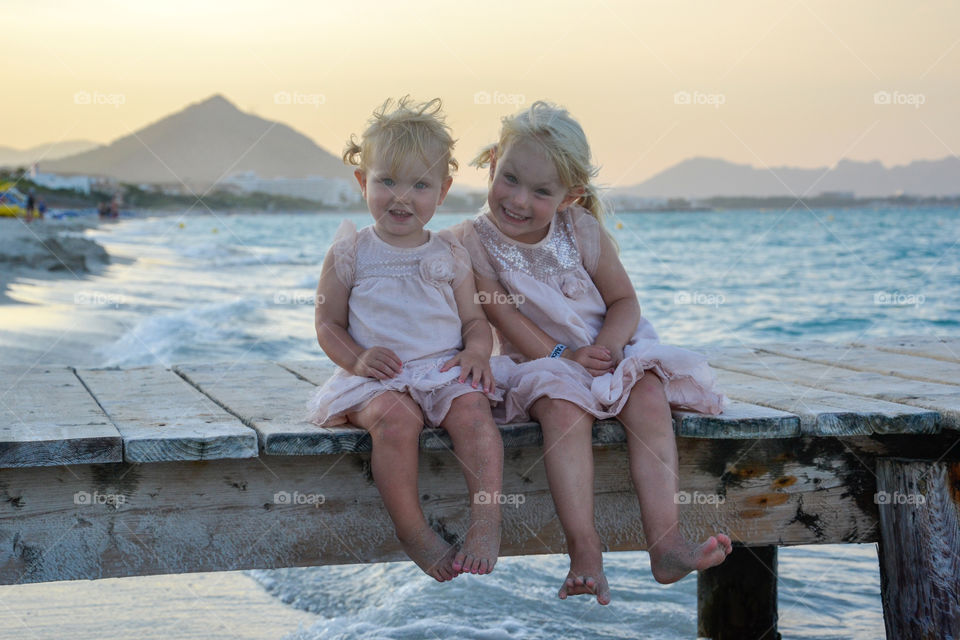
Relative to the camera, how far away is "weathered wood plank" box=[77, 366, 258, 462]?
2.44 metres

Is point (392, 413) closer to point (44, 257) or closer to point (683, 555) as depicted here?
point (683, 555)

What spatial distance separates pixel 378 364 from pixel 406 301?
11.0 inches

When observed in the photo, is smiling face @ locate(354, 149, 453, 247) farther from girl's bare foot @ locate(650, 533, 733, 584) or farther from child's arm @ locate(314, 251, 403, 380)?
girl's bare foot @ locate(650, 533, 733, 584)

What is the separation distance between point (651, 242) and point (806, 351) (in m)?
31.4

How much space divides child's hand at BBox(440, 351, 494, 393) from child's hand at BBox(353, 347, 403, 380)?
5.4 inches

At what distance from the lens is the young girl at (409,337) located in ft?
8.32

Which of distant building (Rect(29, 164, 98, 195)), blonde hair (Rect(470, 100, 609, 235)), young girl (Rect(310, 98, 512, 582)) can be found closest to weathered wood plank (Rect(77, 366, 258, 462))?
young girl (Rect(310, 98, 512, 582))

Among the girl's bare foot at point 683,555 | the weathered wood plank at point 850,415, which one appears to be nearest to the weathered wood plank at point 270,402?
the girl's bare foot at point 683,555

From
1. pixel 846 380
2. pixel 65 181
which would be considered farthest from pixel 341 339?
pixel 65 181

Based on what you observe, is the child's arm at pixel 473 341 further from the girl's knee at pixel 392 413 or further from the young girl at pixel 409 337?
the girl's knee at pixel 392 413

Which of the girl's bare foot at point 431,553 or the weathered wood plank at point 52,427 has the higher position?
the weathered wood plank at point 52,427

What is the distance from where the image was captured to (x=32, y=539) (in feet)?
8.14

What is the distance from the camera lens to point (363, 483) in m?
→ 2.69

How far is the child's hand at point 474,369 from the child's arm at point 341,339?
6.1 inches
